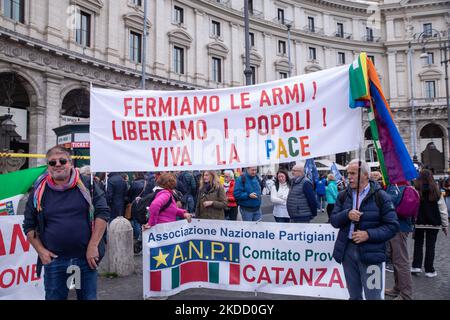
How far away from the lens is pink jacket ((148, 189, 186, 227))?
14.4 feet

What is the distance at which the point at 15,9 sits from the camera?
57.3 feet

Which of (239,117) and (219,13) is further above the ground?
(219,13)

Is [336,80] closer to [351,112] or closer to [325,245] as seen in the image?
[351,112]

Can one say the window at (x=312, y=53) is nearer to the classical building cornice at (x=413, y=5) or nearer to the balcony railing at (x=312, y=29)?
the balcony railing at (x=312, y=29)

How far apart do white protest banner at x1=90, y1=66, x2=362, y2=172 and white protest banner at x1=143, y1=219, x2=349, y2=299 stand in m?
0.99

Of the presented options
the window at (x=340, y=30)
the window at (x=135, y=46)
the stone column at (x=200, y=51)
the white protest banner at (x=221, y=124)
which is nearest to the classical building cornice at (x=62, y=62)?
the window at (x=135, y=46)

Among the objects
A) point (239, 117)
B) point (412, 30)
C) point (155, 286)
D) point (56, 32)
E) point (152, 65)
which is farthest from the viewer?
point (412, 30)

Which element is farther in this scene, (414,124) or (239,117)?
(414,124)

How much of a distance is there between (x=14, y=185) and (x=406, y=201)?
5.09m

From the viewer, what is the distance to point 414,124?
39.2 m

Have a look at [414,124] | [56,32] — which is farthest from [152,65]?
[414,124]

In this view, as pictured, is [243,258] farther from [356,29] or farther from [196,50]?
[356,29]

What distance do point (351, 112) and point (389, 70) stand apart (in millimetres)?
43923
